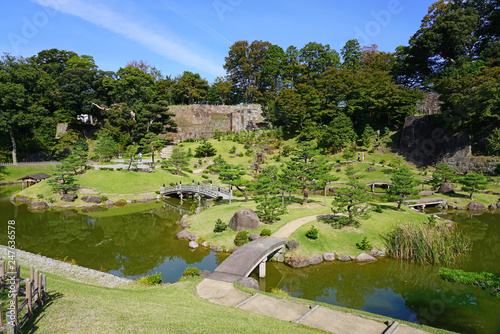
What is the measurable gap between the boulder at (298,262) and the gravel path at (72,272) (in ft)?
32.3

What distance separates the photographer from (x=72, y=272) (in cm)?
1552

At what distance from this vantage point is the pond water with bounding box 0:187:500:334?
526 inches

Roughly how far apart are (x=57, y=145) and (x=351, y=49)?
73.4 metres

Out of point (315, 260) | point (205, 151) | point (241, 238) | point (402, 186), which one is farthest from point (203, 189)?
point (205, 151)

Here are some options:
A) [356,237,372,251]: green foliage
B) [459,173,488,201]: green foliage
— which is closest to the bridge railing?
[356,237,372,251]: green foliage

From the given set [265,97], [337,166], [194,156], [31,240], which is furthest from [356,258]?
[265,97]

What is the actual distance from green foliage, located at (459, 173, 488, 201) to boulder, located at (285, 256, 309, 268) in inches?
1020

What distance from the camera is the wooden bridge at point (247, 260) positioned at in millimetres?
14330

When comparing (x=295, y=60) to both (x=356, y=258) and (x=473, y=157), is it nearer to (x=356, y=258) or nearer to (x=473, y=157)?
(x=473, y=157)

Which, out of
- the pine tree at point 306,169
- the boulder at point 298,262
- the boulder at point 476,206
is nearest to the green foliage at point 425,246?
the boulder at point 298,262

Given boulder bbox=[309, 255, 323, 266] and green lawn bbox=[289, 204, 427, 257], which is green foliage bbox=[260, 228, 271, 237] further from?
boulder bbox=[309, 255, 323, 266]

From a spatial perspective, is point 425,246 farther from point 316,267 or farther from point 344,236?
point 316,267

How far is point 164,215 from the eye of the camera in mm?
31828

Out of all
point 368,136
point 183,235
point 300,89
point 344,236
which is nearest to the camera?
point 344,236
